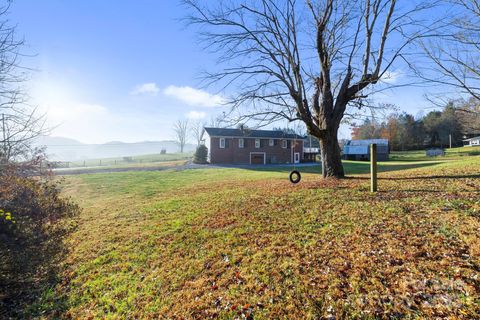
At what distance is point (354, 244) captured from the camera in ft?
12.7

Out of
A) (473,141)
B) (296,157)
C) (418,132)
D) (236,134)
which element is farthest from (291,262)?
(473,141)

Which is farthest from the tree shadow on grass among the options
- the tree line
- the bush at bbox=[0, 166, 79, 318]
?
the tree line

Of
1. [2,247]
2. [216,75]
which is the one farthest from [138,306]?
[216,75]

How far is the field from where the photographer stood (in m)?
2.68

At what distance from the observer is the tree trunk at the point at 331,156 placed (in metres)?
9.48

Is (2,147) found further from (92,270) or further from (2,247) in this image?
(92,270)

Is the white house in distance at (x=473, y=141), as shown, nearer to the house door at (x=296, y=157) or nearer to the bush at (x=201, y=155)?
the house door at (x=296, y=157)

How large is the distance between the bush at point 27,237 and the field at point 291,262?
1.17 feet

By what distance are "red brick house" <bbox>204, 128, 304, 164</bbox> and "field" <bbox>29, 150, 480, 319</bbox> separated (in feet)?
78.4

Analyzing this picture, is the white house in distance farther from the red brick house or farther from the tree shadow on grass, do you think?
the tree shadow on grass

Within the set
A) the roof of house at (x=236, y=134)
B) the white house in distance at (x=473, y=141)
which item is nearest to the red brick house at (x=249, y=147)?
the roof of house at (x=236, y=134)

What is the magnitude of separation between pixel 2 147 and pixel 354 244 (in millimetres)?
9997

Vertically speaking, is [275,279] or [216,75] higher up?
[216,75]

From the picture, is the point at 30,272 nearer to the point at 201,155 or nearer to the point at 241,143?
the point at 241,143
